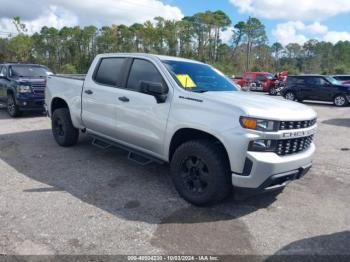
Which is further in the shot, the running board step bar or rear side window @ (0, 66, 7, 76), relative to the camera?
rear side window @ (0, 66, 7, 76)

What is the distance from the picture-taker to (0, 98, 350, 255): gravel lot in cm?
336

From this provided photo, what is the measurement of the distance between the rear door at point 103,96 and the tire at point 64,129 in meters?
0.72

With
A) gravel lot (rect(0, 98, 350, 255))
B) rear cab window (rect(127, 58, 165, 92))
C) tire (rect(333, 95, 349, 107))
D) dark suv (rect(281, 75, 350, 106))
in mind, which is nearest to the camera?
gravel lot (rect(0, 98, 350, 255))

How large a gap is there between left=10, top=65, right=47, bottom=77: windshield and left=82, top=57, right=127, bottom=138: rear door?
20.4ft

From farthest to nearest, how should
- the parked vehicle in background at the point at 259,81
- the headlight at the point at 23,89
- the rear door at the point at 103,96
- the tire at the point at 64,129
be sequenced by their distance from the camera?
the parked vehicle in background at the point at 259,81 < the headlight at the point at 23,89 < the tire at the point at 64,129 < the rear door at the point at 103,96

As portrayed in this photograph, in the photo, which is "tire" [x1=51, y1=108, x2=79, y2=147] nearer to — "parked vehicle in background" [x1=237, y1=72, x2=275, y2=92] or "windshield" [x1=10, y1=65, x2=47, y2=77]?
"windshield" [x1=10, y1=65, x2=47, y2=77]

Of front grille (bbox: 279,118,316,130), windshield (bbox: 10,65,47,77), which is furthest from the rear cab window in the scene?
windshield (bbox: 10,65,47,77)

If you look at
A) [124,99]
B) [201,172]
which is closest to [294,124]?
[201,172]

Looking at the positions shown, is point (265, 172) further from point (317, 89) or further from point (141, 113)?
point (317, 89)

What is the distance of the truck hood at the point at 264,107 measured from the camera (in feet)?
12.2

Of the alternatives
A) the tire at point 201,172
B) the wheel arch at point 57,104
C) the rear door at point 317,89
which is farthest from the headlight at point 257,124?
the rear door at point 317,89

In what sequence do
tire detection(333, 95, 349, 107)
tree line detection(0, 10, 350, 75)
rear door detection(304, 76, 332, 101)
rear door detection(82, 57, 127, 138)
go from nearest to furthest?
rear door detection(82, 57, 127, 138), tire detection(333, 95, 349, 107), rear door detection(304, 76, 332, 101), tree line detection(0, 10, 350, 75)

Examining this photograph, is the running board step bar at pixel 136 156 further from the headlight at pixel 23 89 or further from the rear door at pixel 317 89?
the rear door at pixel 317 89

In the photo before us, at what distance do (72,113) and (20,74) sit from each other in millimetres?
5822
